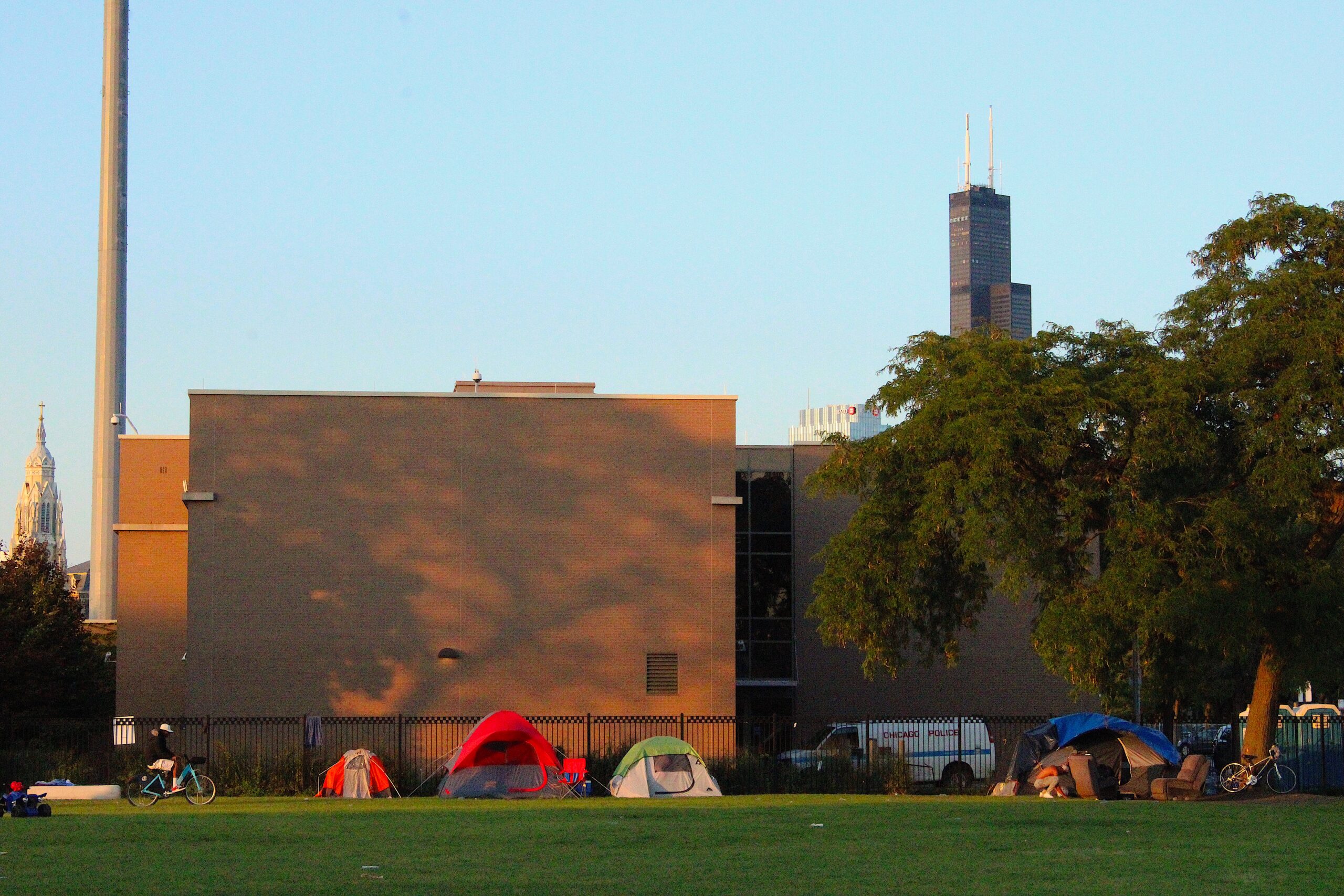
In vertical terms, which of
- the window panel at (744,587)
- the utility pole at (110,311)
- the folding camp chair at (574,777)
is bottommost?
the folding camp chair at (574,777)

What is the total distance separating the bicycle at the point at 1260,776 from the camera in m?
28.0

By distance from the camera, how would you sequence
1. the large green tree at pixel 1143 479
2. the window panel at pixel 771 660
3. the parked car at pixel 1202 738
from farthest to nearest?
the window panel at pixel 771 660
the parked car at pixel 1202 738
the large green tree at pixel 1143 479

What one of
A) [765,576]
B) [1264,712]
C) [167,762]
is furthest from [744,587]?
[167,762]

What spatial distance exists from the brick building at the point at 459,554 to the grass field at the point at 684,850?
10.2 meters

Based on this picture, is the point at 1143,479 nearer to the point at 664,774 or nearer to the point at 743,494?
the point at 664,774

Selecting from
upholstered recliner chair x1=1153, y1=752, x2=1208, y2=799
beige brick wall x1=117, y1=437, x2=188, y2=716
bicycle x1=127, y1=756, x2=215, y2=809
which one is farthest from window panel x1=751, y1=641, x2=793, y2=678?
bicycle x1=127, y1=756, x2=215, y2=809

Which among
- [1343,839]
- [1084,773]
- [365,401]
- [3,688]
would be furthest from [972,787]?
[3,688]

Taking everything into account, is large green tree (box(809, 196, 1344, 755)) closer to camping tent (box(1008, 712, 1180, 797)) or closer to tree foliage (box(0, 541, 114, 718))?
camping tent (box(1008, 712, 1180, 797))

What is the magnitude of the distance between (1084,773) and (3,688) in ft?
102

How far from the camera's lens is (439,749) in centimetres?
3416

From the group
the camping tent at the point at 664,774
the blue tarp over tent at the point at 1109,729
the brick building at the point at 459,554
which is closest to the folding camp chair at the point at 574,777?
the camping tent at the point at 664,774

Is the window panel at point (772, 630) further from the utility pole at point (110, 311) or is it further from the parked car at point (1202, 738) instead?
the utility pole at point (110, 311)

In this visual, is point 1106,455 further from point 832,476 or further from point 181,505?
point 181,505

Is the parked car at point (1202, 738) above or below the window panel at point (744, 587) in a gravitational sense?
below
